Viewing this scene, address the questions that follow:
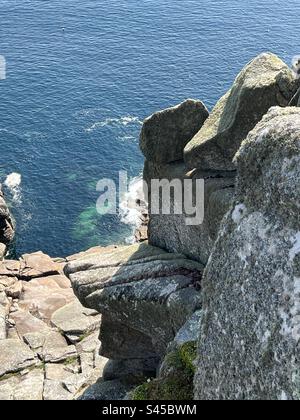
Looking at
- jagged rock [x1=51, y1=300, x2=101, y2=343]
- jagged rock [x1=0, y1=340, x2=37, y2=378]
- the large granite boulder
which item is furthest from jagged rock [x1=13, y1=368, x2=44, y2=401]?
the large granite boulder

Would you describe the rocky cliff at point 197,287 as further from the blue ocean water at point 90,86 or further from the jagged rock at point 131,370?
the blue ocean water at point 90,86

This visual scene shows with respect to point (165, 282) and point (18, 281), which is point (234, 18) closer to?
point (18, 281)

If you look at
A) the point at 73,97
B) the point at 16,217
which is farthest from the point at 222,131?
the point at 73,97

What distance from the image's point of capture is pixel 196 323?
3033 centimetres

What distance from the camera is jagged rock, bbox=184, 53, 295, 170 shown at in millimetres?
36031

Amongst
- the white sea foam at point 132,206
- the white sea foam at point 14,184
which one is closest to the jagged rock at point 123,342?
the white sea foam at point 132,206

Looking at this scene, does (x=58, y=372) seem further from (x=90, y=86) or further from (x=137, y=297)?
(x=90, y=86)

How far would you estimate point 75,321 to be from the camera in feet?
190

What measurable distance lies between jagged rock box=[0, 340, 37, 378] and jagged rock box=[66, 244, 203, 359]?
10.4 m

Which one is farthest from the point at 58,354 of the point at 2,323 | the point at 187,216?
the point at 187,216

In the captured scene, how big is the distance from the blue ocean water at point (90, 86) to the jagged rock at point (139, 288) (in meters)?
49.1

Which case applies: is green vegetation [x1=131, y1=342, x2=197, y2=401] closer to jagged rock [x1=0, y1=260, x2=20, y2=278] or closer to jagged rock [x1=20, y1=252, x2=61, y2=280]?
jagged rock [x1=0, y1=260, x2=20, y2=278]

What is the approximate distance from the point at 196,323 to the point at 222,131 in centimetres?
1423

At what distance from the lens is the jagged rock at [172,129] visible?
43.4m
